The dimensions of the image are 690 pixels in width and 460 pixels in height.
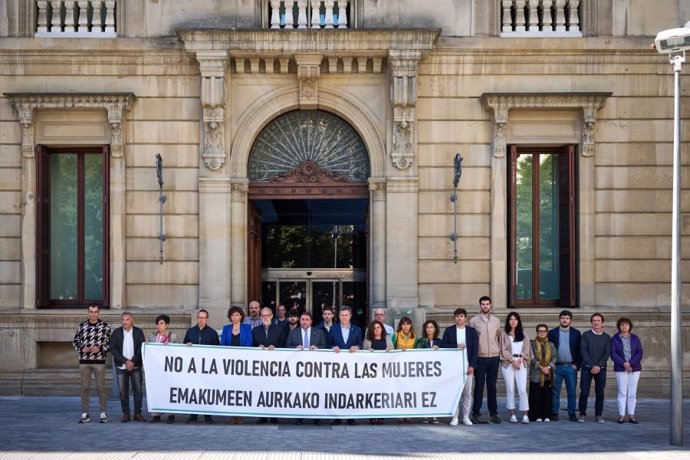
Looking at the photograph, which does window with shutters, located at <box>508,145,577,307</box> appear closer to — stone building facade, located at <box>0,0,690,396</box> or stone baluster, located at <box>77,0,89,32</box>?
stone building facade, located at <box>0,0,690,396</box>

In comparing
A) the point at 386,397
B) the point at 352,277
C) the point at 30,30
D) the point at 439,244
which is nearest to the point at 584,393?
the point at 386,397

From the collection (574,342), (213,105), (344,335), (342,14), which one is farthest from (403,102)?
(574,342)

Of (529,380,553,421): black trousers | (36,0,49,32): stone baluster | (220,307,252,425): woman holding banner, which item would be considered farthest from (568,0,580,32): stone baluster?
(36,0,49,32): stone baluster

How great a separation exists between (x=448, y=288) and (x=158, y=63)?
23.9ft

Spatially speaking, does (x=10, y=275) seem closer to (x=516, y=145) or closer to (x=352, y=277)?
(x=352, y=277)

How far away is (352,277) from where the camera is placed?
23.7 metres

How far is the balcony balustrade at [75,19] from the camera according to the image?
21609 mm

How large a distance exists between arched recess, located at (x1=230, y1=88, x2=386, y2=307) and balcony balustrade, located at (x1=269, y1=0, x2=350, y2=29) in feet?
4.24

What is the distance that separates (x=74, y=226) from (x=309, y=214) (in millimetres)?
5012

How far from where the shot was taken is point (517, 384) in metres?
17.8

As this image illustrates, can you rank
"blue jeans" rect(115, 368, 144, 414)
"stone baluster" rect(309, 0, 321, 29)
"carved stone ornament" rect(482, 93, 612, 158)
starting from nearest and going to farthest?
"blue jeans" rect(115, 368, 144, 414), "carved stone ornament" rect(482, 93, 612, 158), "stone baluster" rect(309, 0, 321, 29)

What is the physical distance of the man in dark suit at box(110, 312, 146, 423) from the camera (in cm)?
1744

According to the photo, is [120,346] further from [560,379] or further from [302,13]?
[302,13]

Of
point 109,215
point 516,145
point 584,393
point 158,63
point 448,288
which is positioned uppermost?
point 158,63
